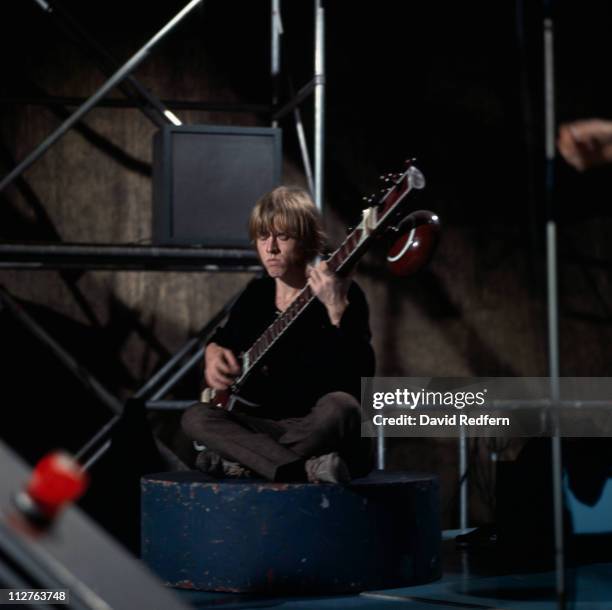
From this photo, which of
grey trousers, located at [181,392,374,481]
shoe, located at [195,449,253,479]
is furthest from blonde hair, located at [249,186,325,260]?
shoe, located at [195,449,253,479]

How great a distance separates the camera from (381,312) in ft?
16.3

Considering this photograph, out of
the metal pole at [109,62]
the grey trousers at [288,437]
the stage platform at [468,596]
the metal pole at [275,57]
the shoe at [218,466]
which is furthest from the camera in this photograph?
the metal pole at [275,57]

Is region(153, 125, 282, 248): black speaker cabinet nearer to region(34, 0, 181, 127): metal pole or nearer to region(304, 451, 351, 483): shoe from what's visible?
region(34, 0, 181, 127): metal pole

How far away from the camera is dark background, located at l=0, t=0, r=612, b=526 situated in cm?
461

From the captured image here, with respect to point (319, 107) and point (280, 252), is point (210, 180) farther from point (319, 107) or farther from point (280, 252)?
point (280, 252)

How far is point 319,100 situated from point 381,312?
1339mm

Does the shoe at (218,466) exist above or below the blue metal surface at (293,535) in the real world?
above

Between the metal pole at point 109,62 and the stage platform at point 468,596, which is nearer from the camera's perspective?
the stage platform at point 468,596

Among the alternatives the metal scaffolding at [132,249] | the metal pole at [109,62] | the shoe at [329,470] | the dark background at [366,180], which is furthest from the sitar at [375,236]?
the dark background at [366,180]

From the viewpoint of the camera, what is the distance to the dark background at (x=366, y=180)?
4.61m

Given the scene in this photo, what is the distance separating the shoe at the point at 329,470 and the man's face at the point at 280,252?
0.58 meters

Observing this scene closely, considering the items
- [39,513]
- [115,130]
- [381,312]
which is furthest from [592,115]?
[39,513]

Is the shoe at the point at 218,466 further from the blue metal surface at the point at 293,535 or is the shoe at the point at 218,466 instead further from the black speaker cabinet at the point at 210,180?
the black speaker cabinet at the point at 210,180

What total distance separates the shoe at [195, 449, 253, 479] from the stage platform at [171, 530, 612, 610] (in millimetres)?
365
